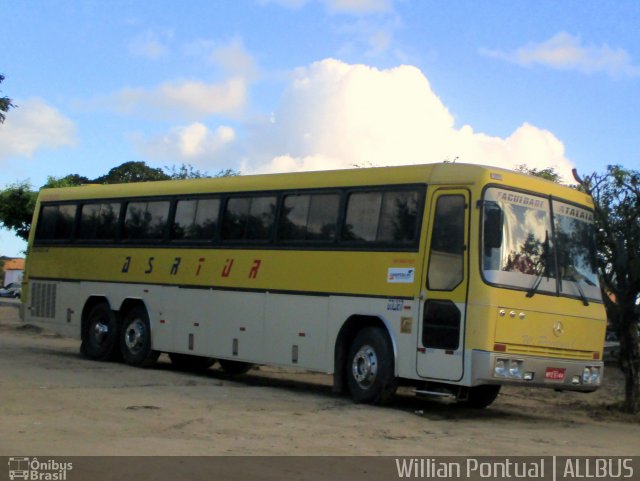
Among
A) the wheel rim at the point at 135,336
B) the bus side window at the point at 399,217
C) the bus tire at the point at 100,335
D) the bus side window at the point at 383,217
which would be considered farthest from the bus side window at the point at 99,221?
the bus side window at the point at 399,217

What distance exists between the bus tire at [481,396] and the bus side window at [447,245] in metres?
2.42

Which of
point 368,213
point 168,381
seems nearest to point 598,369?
point 368,213

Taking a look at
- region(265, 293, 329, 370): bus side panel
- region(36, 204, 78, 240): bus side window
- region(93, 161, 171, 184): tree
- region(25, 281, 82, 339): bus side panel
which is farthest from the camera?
region(93, 161, 171, 184): tree

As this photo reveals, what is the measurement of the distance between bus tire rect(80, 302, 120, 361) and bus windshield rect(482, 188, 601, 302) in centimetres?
920

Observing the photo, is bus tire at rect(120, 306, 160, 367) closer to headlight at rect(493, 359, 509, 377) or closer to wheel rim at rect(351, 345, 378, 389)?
wheel rim at rect(351, 345, 378, 389)

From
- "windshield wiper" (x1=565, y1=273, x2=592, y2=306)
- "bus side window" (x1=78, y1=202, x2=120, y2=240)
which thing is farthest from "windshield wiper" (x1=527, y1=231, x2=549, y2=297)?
"bus side window" (x1=78, y1=202, x2=120, y2=240)

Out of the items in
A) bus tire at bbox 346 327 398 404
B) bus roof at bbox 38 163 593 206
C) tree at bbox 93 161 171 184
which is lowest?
bus tire at bbox 346 327 398 404

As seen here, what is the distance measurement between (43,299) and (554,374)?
12.2 meters

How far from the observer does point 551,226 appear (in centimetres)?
1332

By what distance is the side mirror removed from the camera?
495 inches

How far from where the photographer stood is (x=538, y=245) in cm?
1304

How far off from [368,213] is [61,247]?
8.99 m
